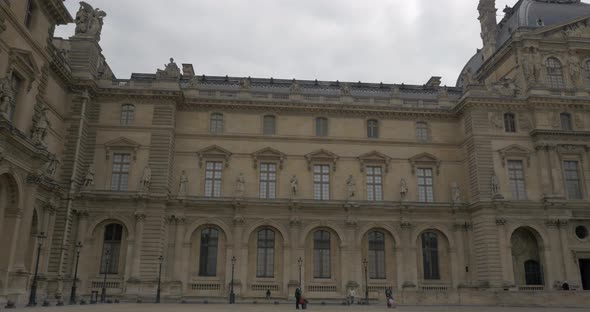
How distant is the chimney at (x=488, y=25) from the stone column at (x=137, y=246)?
36.0 meters

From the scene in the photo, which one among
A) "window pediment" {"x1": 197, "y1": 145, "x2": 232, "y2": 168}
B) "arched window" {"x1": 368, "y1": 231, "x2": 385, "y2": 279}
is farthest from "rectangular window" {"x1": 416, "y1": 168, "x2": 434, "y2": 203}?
"window pediment" {"x1": 197, "y1": 145, "x2": 232, "y2": 168}

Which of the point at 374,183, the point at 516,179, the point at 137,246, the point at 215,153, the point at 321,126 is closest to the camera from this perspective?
the point at 137,246

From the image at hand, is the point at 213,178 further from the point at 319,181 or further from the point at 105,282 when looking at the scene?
the point at 105,282

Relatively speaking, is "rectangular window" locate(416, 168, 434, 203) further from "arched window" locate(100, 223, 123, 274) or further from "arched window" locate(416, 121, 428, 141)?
"arched window" locate(100, 223, 123, 274)

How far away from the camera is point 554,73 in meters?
45.0

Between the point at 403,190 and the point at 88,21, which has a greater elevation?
the point at 88,21

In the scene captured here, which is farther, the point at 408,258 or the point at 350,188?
the point at 350,188

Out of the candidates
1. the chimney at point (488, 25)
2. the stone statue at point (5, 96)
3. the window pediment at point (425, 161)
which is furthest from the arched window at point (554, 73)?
the stone statue at point (5, 96)

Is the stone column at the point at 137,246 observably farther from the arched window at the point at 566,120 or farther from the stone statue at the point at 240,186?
the arched window at the point at 566,120

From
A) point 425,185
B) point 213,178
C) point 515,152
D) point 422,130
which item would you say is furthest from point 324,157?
point 515,152

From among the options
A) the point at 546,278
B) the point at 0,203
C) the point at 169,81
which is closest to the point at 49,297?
the point at 0,203

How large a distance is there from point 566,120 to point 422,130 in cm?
1183

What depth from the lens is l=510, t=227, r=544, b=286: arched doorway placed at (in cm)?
4131

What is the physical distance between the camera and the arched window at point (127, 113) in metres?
42.8
